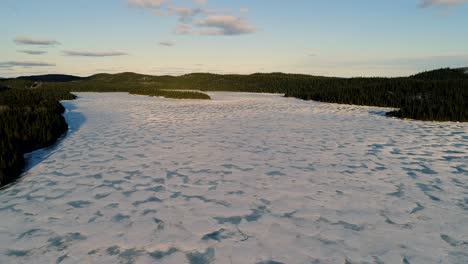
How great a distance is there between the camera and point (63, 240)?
4.32 meters

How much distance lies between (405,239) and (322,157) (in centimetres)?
438

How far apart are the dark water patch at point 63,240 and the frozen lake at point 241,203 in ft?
0.08

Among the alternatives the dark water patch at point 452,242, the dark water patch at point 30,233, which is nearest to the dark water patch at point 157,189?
the dark water patch at point 30,233

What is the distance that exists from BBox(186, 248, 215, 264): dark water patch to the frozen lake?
0.01m

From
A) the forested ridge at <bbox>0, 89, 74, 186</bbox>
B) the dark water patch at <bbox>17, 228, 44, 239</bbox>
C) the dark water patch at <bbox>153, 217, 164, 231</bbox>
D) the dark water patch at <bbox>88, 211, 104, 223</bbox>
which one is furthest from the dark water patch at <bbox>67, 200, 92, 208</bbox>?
the forested ridge at <bbox>0, 89, 74, 186</bbox>

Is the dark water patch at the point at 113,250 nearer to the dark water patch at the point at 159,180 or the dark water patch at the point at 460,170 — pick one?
the dark water patch at the point at 159,180

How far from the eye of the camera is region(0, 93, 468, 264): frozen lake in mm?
4039

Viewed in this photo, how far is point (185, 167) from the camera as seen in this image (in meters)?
7.77

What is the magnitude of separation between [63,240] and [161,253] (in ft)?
4.44

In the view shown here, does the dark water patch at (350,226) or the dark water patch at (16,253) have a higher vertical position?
the dark water patch at (350,226)

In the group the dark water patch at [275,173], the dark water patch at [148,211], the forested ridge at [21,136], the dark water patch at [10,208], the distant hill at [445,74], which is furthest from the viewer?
the distant hill at [445,74]

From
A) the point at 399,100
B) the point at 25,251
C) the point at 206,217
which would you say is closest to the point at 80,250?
the point at 25,251

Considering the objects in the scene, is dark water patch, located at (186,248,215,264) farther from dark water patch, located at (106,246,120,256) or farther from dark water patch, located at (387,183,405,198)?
dark water patch, located at (387,183,405,198)

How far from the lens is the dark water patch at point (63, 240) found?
4156 millimetres
